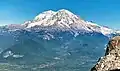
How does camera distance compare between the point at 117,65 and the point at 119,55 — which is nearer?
the point at 117,65

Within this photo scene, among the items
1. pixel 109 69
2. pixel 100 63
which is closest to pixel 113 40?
pixel 100 63

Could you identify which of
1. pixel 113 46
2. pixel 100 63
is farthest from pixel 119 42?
pixel 100 63

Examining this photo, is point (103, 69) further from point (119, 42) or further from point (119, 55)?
point (119, 42)

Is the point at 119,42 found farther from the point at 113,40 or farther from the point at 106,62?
the point at 106,62

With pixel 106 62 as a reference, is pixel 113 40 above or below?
above

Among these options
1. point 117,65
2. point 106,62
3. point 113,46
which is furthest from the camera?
point 113,46

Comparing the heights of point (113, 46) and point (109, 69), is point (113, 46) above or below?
above

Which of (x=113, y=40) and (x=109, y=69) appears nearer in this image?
(x=109, y=69)

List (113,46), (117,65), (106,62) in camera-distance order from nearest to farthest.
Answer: (117,65) < (106,62) < (113,46)
